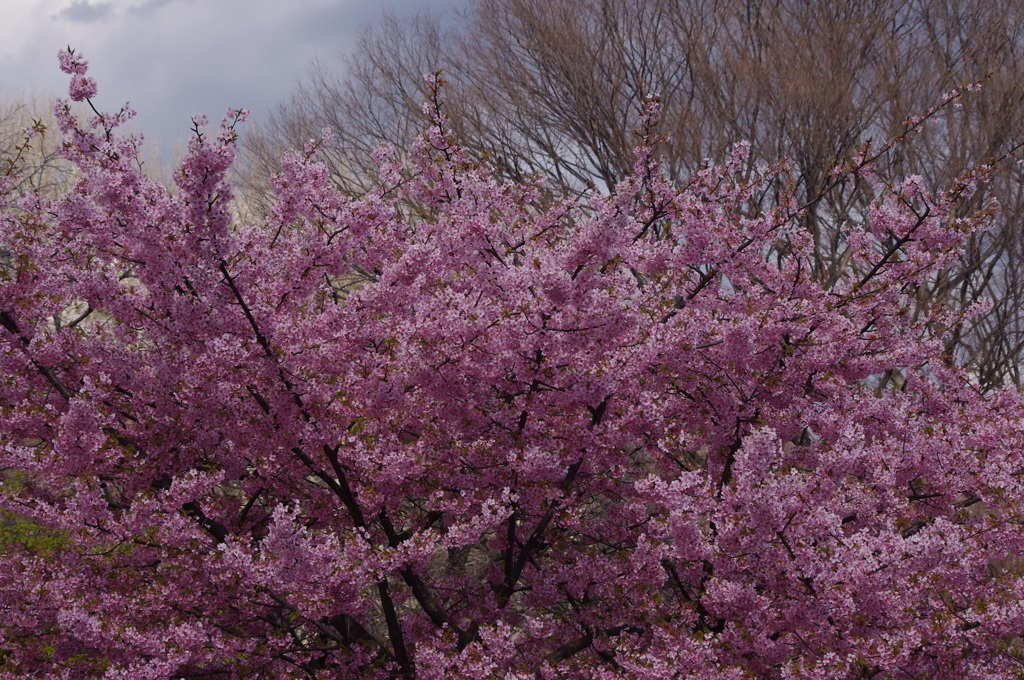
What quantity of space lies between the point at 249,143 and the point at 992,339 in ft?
52.1

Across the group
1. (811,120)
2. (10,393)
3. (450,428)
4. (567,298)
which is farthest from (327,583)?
(811,120)

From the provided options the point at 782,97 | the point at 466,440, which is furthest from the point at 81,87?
the point at 782,97

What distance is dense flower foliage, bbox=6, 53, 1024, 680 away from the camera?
16.3ft

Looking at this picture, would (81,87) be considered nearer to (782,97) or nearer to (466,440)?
(466,440)

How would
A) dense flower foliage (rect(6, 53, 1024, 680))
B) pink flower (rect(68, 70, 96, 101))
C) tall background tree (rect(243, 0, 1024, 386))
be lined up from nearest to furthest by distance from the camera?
dense flower foliage (rect(6, 53, 1024, 680)), pink flower (rect(68, 70, 96, 101)), tall background tree (rect(243, 0, 1024, 386))

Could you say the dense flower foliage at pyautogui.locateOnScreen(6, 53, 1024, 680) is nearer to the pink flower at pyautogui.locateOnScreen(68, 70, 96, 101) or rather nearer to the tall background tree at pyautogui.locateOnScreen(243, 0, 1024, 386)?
the pink flower at pyautogui.locateOnScreen(68, 70, 96, 101)

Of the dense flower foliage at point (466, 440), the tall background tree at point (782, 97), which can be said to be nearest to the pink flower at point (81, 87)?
the dense flower foliage at point (466, 440)

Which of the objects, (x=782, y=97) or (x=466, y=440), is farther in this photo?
(x=782, y=97)

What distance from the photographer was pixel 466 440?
593 centimetres

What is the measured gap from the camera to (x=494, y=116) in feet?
56.8

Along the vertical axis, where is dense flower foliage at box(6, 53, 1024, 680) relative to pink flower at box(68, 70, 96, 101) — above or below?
below

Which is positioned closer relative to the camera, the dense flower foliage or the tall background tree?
the dense flower foliage

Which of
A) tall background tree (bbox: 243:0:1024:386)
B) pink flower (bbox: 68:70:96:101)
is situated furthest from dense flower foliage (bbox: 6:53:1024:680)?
tall background tree (bbox: 243:0:1024:386)

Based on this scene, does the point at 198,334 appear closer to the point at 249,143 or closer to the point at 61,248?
the point at 61,248
